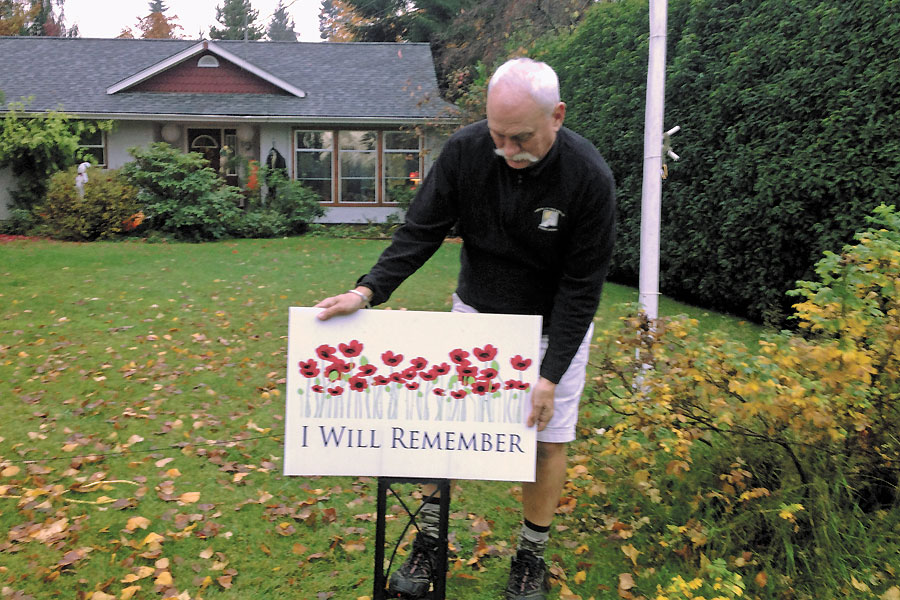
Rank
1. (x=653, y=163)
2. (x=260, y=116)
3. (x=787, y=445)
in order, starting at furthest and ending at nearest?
(x=260, y=116)
(x=653, y=163)
(x=787, y=445)

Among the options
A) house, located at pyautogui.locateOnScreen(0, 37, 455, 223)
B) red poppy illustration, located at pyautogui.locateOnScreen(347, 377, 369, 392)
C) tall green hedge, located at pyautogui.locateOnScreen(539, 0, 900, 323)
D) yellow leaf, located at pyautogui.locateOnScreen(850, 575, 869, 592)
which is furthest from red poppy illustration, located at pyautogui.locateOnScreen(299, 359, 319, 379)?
house, located at pyautogui.locateOnScreen(0, 37, 455, 223)

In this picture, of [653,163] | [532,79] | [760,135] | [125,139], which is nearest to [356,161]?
[125,139]

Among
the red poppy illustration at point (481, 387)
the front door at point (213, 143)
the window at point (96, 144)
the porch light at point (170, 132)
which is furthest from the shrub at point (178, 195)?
the red poppy illustration at point (481, 387)

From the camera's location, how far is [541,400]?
2.59m

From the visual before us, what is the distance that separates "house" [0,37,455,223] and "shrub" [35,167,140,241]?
360 centimetres

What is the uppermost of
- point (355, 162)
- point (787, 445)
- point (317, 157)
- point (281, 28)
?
point (281, 28)

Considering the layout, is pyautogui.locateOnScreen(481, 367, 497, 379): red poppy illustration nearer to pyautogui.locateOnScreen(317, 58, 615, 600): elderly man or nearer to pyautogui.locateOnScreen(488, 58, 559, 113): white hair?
pyautogui.locateOnScreen(317, 58, 615, 600): elderly man

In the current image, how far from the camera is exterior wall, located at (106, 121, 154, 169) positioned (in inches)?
746

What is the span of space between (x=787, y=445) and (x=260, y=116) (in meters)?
16.9

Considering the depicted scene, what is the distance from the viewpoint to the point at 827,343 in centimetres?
311

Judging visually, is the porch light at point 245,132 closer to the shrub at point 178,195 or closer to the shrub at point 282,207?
the shrub at point 282,207

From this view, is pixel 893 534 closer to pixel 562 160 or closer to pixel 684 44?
pixel 562 160

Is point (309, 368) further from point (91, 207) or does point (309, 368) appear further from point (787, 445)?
point (91, 207)

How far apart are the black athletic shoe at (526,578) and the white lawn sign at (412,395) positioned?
594mm
